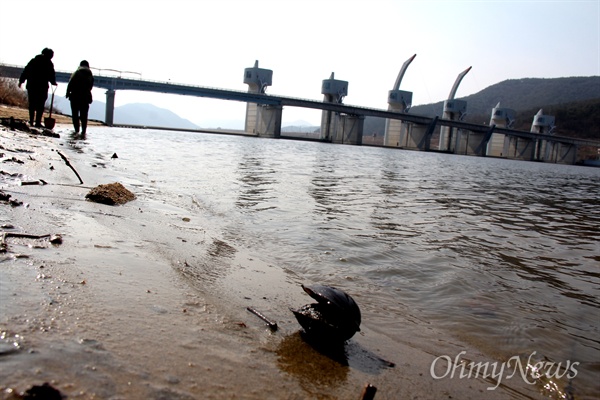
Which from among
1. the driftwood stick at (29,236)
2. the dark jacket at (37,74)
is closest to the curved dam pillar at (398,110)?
the dark jacket at (37,74)

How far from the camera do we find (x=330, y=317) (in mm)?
2066

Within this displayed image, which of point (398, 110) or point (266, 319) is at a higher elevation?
point (398, 110)

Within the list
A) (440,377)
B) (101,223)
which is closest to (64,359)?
(440,377)

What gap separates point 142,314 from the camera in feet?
6.31

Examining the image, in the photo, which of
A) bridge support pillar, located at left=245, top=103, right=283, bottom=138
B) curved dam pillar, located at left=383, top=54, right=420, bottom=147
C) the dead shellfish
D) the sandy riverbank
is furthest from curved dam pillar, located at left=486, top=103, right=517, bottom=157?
the dead shellfish

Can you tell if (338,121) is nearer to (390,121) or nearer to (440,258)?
(390,121)

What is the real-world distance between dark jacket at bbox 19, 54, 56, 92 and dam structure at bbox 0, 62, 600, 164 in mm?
57157

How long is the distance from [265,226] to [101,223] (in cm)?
193

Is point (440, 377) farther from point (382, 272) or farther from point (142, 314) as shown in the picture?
point (382, 272)

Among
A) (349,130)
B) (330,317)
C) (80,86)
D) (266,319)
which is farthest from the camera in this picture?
(349,130)

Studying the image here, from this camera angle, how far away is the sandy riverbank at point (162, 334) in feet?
4.66

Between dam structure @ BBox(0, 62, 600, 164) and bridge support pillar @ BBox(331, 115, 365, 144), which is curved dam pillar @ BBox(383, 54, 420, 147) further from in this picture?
bridge support pillar @ BBox(331, 115, 365, 144)

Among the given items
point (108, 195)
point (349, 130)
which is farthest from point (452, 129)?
point (108, 195)

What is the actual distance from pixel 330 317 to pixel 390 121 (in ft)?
350
